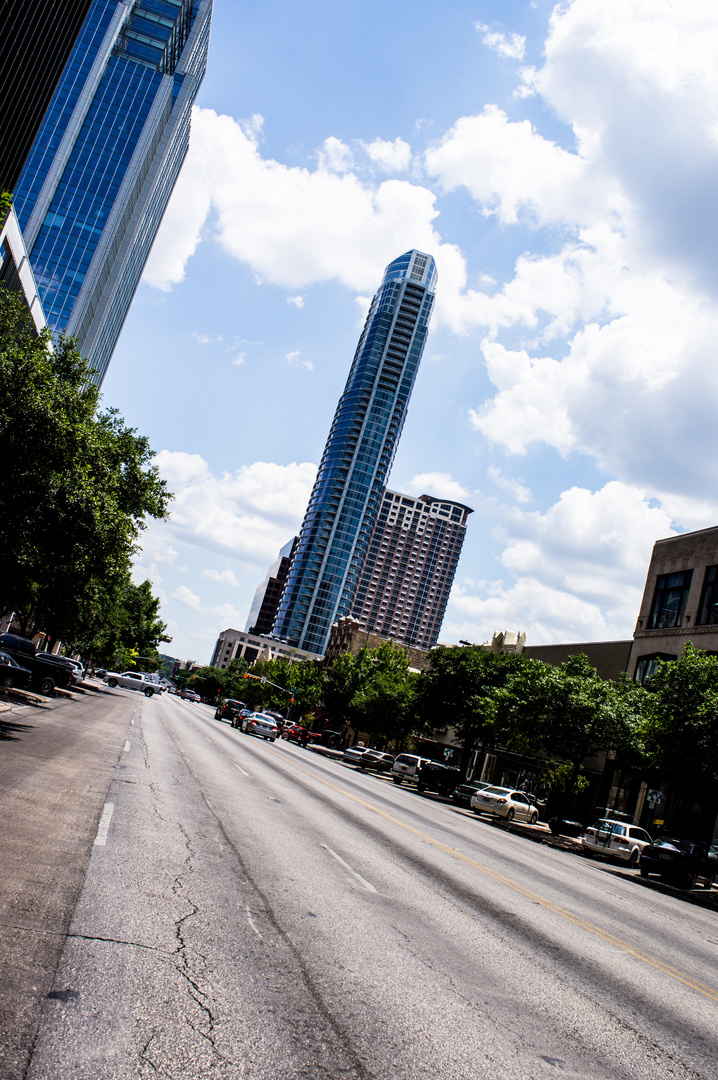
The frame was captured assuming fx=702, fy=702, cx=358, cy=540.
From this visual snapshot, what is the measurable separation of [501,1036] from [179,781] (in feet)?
37.3

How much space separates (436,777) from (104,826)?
114 feet

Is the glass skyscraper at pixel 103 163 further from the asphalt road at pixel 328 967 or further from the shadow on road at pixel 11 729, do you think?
the asphalt road at pixel 328 967

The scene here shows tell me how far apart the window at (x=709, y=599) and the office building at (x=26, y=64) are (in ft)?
134

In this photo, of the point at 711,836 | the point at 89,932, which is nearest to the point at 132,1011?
the point at 89,932

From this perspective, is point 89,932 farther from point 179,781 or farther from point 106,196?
point 106,196

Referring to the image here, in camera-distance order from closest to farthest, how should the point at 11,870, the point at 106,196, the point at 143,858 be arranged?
the point at 11,870
the point at 143,858
the point at 106,196

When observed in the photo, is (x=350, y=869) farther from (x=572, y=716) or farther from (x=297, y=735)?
(x=297, y=735)

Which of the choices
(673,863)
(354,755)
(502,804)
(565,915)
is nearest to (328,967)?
(565,915)

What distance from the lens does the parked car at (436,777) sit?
41438mm

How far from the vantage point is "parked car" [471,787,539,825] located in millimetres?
30922

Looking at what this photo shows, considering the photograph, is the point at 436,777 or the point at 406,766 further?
the point at 406,766

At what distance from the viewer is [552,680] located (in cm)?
3114

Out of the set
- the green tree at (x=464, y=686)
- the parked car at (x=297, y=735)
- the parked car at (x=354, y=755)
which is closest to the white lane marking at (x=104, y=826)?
the green tree at (x=464, y=686)

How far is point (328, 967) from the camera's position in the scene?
5793mm
